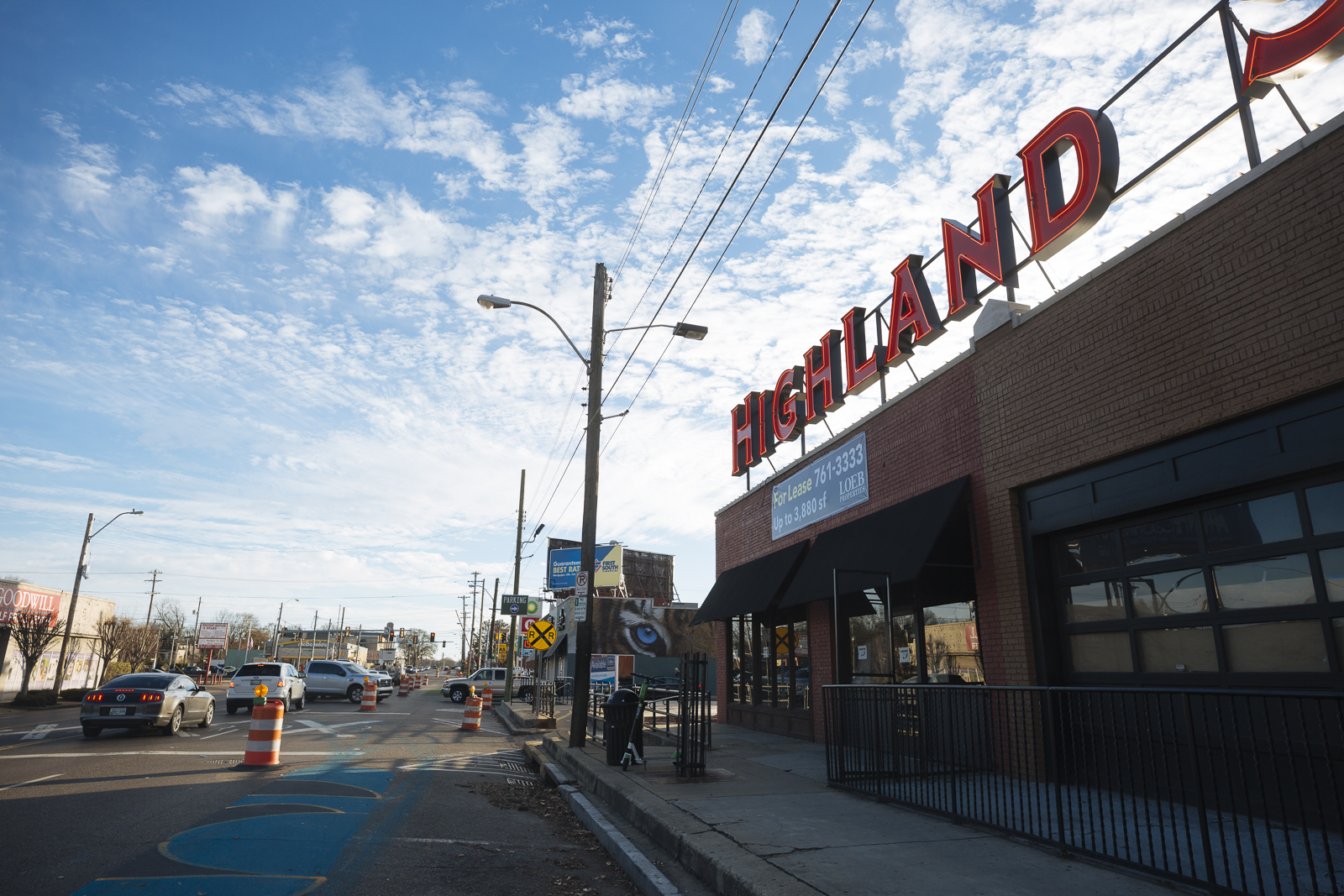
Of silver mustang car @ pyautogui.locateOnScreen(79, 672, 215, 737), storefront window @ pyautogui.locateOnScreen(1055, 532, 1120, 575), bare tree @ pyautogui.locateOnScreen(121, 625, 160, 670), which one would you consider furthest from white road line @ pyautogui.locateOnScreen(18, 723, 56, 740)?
bare tree @ pyautogui.locateOnScreen(121, 625, 160, 670)

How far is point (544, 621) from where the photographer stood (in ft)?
75.3

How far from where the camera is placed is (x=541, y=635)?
73.7 ft

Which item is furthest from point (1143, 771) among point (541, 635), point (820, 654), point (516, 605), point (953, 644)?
point (516, 605)

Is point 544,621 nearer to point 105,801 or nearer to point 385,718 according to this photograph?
point 385,718

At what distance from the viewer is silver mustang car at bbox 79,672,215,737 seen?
602 inches

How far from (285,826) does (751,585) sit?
1085 cm

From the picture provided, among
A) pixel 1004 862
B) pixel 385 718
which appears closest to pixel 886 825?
pixel 1004 862

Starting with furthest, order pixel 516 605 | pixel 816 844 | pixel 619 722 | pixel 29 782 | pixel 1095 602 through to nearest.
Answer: pixel 516 605
pixel 619 722
pixel 29 782
pixel 1095 602
pixel 816 844

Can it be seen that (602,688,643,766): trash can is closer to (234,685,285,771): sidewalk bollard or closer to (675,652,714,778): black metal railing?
(675,652,714,778): black metal railing

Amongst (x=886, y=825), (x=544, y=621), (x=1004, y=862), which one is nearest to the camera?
(x=1004, y=862)

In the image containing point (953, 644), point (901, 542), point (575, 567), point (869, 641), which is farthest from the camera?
point (575, 567)

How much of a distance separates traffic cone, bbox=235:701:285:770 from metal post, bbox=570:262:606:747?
4.49 metres

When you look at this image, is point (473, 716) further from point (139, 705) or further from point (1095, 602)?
point (1095, 602)

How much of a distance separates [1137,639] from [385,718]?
2126 cm
